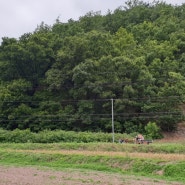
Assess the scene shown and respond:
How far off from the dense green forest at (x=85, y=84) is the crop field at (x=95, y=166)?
22089mm

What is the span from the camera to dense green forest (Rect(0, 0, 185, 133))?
210 ft

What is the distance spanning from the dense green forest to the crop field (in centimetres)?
2209

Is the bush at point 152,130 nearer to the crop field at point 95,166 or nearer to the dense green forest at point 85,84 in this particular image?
the dense green forest at point 85,84

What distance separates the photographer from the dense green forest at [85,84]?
210 feet

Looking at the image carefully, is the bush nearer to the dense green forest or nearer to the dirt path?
the dense green forest

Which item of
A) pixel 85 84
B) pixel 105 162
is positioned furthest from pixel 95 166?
pixel 85 84

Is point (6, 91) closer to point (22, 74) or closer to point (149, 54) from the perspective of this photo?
point (22, 74)

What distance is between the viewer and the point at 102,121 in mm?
64062

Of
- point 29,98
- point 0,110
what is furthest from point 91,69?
point 0,110

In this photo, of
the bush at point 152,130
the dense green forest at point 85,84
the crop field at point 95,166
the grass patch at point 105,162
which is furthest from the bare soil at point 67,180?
the dense green forest at point 85,84

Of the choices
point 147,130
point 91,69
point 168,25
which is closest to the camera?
point 147,130

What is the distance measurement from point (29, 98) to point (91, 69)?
12.2m

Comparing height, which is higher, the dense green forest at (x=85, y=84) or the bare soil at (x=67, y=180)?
the dense green forest at (x=85, y=84)

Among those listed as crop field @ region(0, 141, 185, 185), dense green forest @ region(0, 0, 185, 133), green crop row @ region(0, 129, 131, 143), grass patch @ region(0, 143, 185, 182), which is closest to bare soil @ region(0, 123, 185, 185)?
crop field @ region(0, 141, 185, 185)
